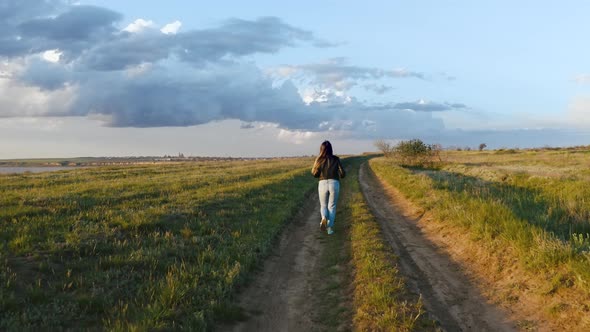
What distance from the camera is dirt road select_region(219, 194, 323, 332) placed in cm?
599

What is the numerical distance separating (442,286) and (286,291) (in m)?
3.05

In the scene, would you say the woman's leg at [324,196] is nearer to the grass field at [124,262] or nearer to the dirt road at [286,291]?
the dirt road at [286,291]

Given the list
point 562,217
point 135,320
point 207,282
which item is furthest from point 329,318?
point 562,217

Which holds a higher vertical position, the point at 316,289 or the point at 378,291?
the point at 378,291

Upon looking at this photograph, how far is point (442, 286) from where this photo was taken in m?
7.51

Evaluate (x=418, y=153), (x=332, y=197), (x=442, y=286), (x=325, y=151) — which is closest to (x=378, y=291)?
(x=442, y=286)

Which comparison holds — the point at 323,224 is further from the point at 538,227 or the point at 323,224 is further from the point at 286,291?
the point at 538,227

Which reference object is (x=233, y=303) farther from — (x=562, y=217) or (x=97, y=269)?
(x=562, y=217)

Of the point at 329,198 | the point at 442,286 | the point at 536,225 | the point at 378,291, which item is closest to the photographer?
the point at 378,291

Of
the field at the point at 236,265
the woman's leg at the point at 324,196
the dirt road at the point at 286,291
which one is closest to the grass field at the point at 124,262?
the field at the point at 236,265

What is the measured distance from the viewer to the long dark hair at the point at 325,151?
40.2ft

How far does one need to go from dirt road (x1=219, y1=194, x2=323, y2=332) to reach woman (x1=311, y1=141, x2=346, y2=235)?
1.12 meters

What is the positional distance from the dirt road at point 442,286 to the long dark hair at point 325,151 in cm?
297

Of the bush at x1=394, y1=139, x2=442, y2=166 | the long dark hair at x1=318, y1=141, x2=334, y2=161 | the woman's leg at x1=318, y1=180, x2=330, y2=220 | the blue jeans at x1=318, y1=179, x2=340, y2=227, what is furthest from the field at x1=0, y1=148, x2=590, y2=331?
the bush at x1=394, y1=139, x2=442, y2=166
